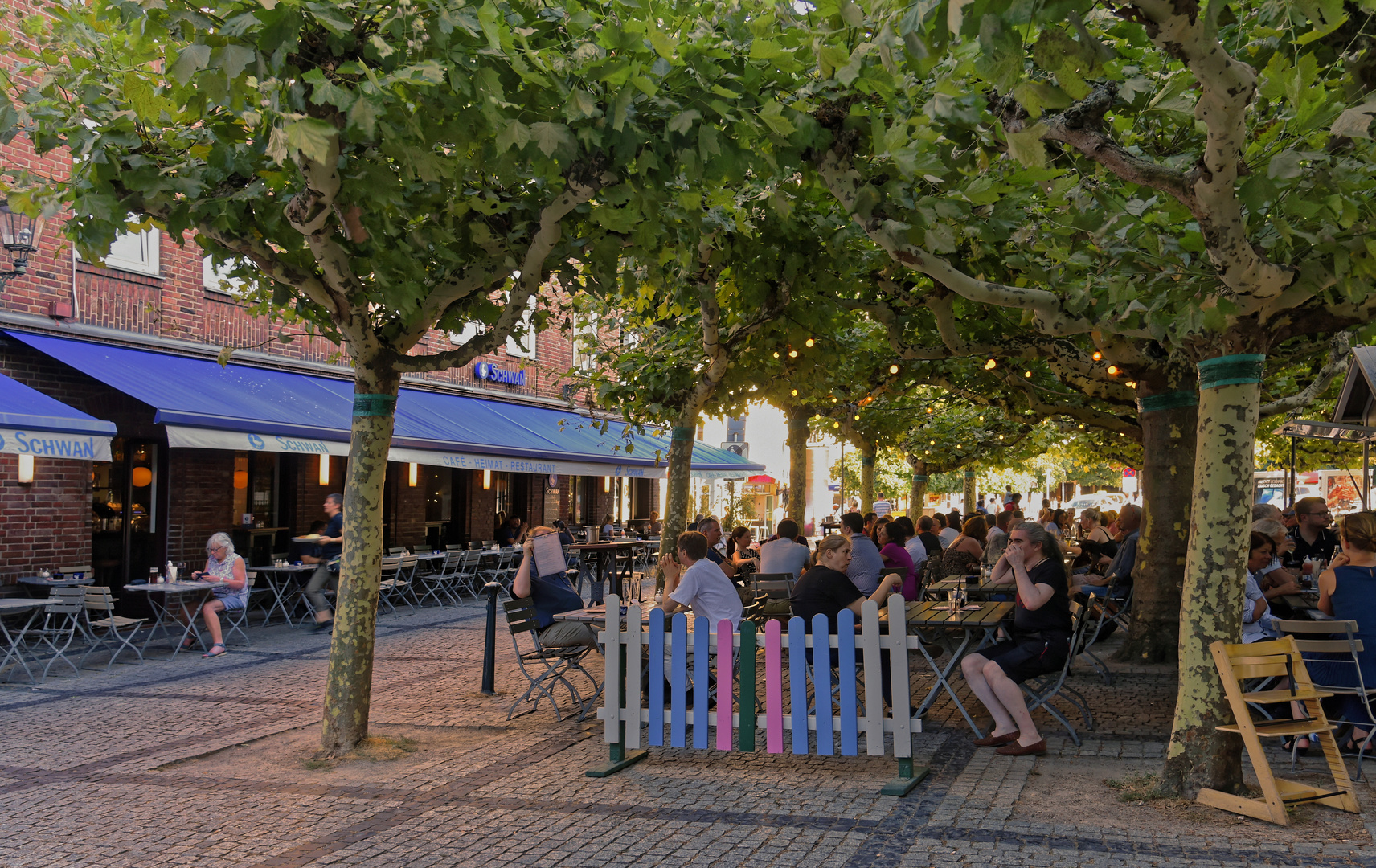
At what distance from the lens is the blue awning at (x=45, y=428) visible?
962 centimetres

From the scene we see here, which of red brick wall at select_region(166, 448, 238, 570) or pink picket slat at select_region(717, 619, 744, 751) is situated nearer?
pink picket slat at select_region(717, 619, 744, 751)

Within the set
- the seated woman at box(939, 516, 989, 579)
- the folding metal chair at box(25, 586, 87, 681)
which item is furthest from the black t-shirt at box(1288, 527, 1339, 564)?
the folding metal chair at box(25, 586, 87, 681)

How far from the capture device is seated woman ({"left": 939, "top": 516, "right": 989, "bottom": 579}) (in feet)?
36.4

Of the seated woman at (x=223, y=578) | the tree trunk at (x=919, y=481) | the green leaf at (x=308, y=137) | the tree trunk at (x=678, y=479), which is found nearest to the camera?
the green leaf at (x=308, y=137)

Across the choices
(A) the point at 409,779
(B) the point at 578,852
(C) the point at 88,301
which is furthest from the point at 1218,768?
(C) the point at 88,301

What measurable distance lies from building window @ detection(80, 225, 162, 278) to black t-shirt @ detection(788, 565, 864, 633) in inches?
385

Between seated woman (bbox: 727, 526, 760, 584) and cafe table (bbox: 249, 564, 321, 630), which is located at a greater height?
seated woman (bbox: 727, 526, 760, 584)

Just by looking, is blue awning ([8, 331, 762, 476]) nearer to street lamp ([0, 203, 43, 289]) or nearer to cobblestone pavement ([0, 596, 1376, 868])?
street lamp ([0, 203, 43, 289])

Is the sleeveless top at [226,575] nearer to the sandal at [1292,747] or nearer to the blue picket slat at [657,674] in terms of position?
the blue picket slat at [657,674]

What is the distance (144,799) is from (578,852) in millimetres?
2673

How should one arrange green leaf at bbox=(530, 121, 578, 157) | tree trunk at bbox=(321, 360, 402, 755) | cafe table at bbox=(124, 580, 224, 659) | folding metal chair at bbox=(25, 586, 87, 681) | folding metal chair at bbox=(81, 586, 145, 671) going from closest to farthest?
green leaf at bbox=(530, 121, 578, 157)
tree trunk at bbox=(321, 360, 402, 755)
folding metal chair at bbox=(25, 586, 87, 681)
folding metal chair at bbox=(81, 586, 145, 671)
cafe table at bbox=(124, 580, 224, 659)

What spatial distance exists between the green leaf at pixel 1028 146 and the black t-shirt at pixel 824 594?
332cm

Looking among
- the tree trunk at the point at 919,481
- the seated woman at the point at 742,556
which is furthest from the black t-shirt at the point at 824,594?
the tree trunk at the point at 919,481

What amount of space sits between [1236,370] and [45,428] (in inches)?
391
